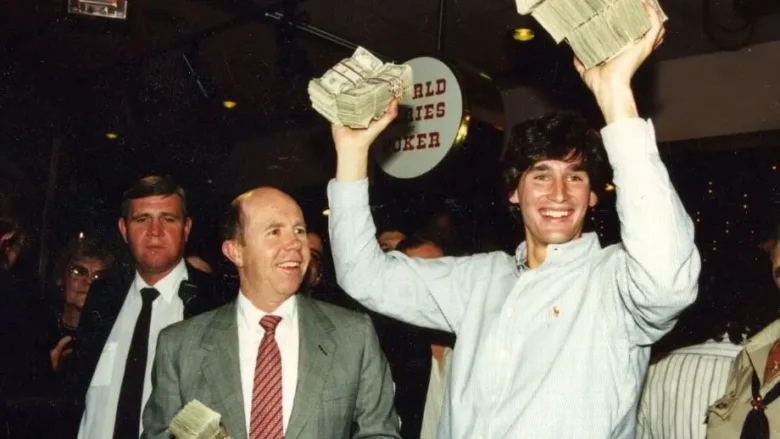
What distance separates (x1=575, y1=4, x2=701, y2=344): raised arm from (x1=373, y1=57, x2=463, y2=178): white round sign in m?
Result: 2.55

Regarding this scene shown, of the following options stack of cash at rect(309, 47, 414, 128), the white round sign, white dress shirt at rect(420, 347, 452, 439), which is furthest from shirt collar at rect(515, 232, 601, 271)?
the white round sign

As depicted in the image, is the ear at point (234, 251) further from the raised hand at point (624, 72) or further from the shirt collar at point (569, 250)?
the raised hand at point (624, 72)

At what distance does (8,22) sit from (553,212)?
20.0 ft

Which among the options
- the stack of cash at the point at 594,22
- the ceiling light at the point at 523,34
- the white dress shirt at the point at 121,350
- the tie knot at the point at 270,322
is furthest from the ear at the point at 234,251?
the ceiling light at the point at 523,34

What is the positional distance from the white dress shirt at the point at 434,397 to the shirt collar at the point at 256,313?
0.84 m

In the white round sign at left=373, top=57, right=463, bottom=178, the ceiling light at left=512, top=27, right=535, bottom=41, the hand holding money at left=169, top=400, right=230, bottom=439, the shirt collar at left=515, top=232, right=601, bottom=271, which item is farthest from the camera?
the ceiling light at left=512, top=27, right=535, bottom=41

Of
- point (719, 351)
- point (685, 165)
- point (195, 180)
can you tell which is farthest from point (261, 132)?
point (719, 351)

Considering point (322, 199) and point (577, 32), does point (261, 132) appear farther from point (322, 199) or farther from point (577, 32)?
point (577, 32)

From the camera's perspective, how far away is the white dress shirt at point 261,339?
2600 mm

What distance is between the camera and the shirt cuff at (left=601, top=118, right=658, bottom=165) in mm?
1811

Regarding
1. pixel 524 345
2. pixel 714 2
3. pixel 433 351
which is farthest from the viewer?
pixel 714 2

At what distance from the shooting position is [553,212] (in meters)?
2.26

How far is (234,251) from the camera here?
293 centimetres

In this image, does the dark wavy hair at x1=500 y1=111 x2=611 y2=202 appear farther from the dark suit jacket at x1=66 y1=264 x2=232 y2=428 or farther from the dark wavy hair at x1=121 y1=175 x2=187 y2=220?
the dark wavy hair at x1=121 y1=175 x2=187 y2=220
